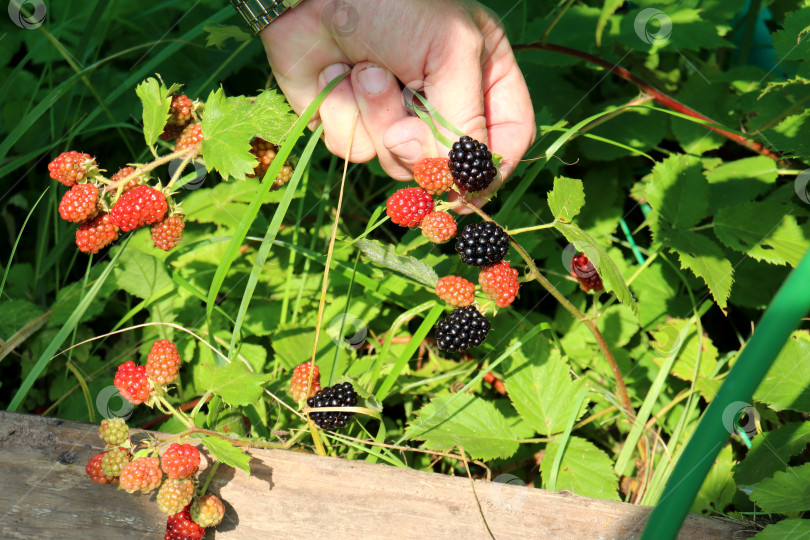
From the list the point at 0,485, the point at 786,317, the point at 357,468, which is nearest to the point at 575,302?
the point at 357,468

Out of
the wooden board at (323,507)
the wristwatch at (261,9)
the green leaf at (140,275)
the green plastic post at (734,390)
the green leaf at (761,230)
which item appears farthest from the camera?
the green leaf at (140,275)

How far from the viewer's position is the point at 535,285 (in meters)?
1.93

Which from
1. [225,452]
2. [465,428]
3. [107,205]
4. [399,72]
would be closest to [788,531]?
[465,428]

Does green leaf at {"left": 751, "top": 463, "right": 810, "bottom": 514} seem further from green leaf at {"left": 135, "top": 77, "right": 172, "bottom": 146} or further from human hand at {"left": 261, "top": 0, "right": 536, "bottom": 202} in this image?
green leaf at {"left": 135, "top": 77, "right": 172, "bottom": 146}

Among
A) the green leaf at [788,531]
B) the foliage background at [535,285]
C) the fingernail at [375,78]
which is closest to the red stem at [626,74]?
the foliage background at [535,285]

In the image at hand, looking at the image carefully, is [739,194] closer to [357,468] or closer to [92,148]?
[357,468]

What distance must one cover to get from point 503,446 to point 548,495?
25 centimetres

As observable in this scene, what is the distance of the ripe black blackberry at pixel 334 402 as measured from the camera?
126cm

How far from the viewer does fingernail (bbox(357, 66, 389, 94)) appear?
120 cm

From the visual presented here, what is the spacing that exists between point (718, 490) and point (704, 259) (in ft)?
1.77

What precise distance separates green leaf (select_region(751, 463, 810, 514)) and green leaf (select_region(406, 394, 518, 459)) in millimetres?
478

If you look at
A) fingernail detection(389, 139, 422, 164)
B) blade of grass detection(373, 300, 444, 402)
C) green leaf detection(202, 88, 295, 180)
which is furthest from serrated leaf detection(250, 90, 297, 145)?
blade of grass detection(373, 300, 444, 402)

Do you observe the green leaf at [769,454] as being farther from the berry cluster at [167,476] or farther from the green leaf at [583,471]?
the berry cluster at [167,476]

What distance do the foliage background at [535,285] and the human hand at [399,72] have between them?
19 cm
